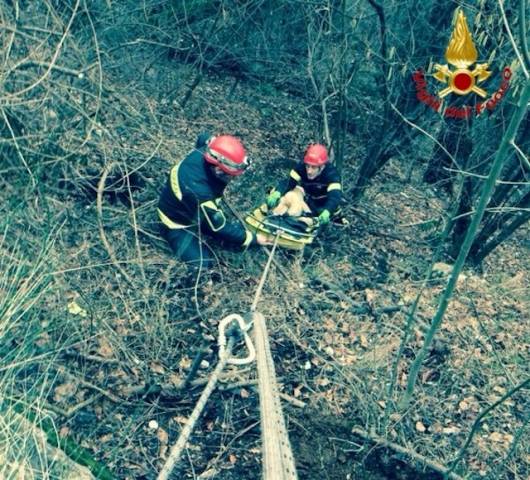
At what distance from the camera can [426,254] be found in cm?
696

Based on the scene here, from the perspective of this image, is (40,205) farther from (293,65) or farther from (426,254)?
(293,65)

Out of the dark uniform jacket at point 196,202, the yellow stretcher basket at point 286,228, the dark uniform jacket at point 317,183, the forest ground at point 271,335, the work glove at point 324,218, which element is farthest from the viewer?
the dark uniform jacket at point 317,183

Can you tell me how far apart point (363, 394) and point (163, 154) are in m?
3.97

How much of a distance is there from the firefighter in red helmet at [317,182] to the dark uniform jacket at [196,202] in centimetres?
97

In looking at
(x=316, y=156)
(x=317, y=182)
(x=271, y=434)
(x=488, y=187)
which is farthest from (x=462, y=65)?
(x=271, y=434)

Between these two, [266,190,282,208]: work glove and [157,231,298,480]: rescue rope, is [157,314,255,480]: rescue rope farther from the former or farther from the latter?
[266,190,282,208]: work glove

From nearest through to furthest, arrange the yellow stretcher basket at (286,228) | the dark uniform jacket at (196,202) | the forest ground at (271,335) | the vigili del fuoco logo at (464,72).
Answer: the forest ground at (271,335) → the vigili del fuoco logo at (464,72) → the dark uniform jacket at (196,202) → the yellow stretcher basket at (286,228)

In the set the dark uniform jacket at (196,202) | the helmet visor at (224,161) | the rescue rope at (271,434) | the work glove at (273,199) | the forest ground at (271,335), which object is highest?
the rescue rope at (271,434)

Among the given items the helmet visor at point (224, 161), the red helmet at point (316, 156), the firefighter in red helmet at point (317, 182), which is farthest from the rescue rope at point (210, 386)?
the red helmet at point (316, 156)

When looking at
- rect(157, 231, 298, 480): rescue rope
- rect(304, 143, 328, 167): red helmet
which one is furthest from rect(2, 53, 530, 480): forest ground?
rect(157, 231, 298, 480): rescue rope

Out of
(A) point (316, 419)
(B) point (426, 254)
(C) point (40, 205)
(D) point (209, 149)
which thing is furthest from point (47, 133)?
(B) point (426, 254)

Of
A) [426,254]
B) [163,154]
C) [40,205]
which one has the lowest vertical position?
[426,254]

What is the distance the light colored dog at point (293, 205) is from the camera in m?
6.32

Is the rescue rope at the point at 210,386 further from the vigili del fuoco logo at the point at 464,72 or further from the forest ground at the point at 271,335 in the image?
the vigili del fuoco logo at the point at 464,72
